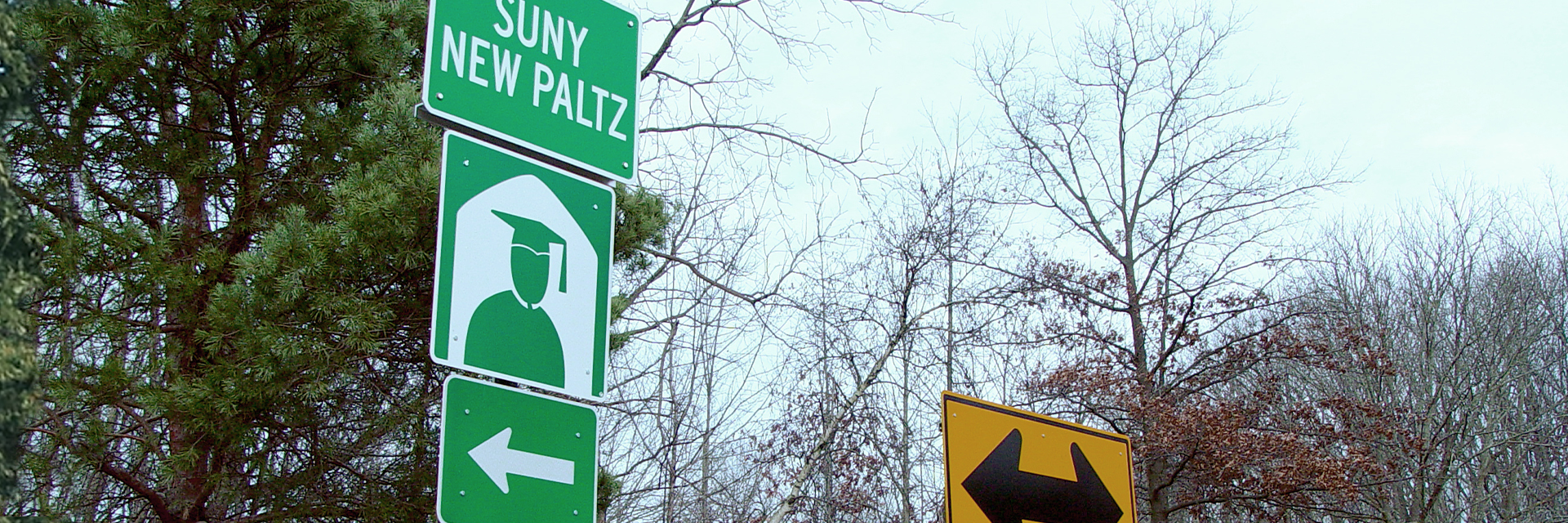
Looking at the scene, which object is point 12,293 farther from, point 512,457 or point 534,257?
point 534,257

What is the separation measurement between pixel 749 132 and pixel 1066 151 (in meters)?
11.2

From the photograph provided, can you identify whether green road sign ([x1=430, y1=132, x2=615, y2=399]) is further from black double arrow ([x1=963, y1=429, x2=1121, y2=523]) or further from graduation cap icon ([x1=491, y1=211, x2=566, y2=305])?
black double arrow ([x1=963, y1=429, x2=1121, y2=523])

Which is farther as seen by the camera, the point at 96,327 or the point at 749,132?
the point at 749,132

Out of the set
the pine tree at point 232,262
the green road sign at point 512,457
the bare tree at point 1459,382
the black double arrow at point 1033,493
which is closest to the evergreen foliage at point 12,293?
the green road sign at point 512,457

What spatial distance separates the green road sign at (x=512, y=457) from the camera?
225cm

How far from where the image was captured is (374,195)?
4621 millimetres

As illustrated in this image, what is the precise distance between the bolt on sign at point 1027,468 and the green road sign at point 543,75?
1.33 meters

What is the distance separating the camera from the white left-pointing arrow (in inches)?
90.9

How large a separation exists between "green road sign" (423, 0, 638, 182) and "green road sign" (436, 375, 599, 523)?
630mm

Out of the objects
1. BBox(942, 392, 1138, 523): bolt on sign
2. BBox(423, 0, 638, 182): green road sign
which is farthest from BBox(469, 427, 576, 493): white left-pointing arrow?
BBox(942, 392, 1138, 523): bolt on sign

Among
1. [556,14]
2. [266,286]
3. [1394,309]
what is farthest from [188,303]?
[1394,309]

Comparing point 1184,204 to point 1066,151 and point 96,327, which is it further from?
point 96,327

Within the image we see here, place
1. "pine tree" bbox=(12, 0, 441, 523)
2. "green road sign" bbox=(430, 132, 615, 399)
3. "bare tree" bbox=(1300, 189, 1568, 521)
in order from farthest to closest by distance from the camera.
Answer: "bare tree" bbox=(1300, 189, 1568, 521) < "pine tree" bbox=(12, 0, 441, 523) < "green road sign" bbox=(430, 132, 615, 399)

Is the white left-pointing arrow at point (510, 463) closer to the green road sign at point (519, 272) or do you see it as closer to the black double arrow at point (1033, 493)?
the green road sign at point (519, 272)
